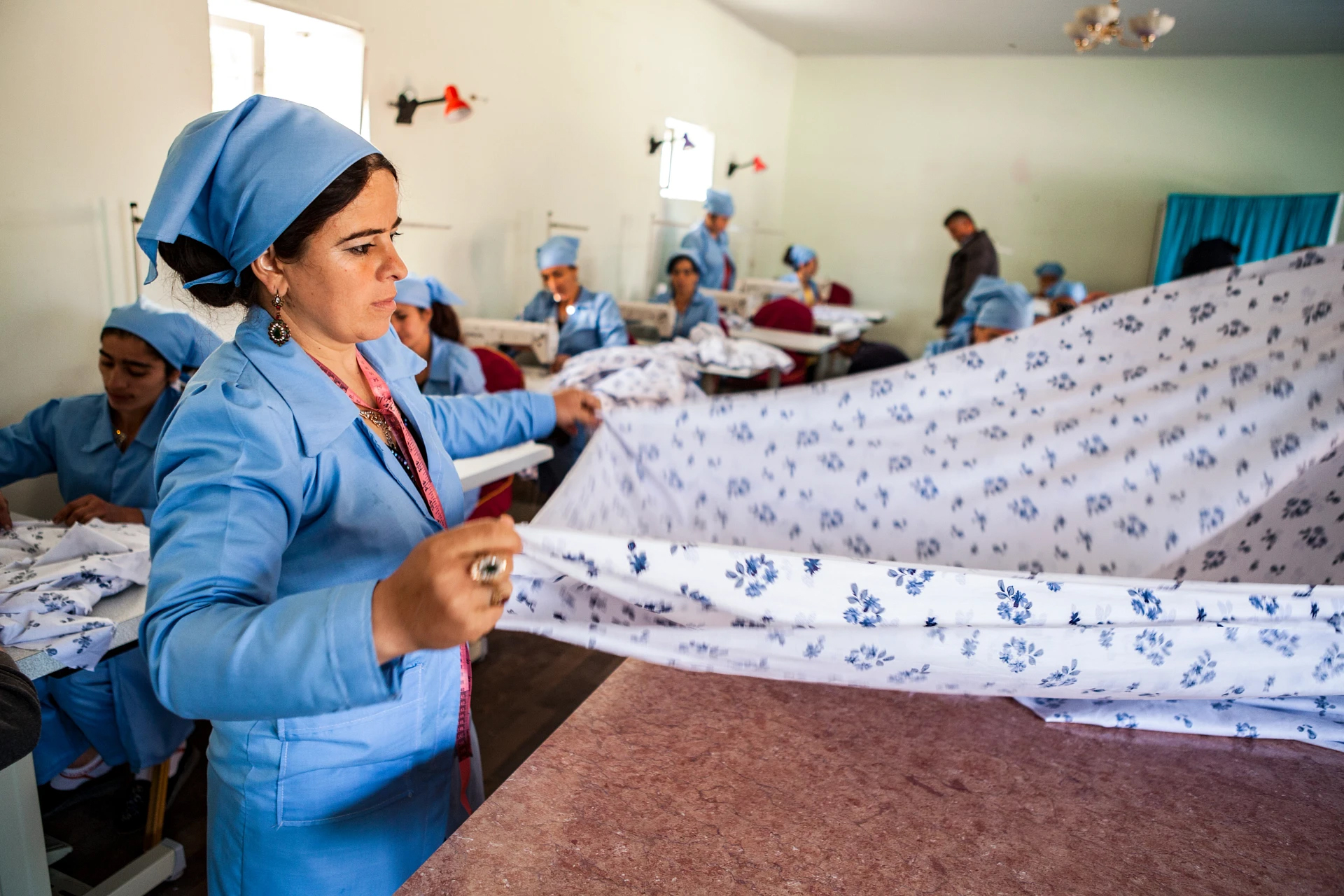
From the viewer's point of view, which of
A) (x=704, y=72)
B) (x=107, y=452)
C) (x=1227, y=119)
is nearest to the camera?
(x=107, y=452)

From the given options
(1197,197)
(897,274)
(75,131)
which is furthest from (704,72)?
(75,131)

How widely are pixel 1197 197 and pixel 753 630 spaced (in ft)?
27.2

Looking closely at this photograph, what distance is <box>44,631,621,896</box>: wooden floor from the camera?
1924 millimetres

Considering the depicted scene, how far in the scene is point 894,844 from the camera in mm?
939

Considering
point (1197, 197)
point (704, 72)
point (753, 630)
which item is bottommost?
point (753, 630)

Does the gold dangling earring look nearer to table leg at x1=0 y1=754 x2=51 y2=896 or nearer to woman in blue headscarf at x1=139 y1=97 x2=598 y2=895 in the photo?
woman in blue headscarf at x1=139 y1=97 x2=598 y2=895

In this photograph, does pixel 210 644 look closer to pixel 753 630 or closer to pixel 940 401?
pixel 753 630

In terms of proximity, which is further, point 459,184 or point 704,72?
point 704,72

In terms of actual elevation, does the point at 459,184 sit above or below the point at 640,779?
above

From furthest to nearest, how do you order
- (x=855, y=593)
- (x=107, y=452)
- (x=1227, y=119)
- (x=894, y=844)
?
(x=1227, y=119) → (x=107, y=452) → (x=855, y=593) → (x=894, y=844)

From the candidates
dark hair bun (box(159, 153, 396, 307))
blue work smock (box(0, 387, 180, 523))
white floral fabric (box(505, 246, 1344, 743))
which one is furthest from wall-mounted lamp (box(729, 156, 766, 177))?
dark hair bun (box(159, 153, 396, 307))

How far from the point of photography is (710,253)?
656 cm

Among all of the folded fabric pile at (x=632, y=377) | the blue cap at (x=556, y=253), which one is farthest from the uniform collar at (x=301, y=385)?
the blue cap at (x=556, y=253)

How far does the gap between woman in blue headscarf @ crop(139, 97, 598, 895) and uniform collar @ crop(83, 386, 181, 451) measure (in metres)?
1.41
